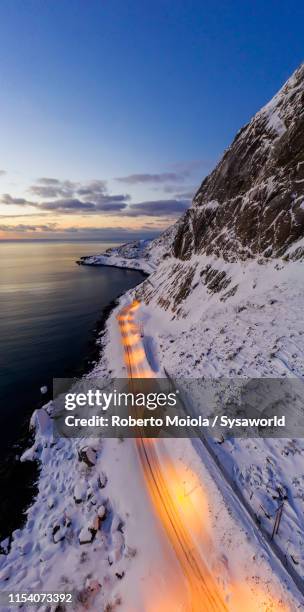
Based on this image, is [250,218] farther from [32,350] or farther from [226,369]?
[32,350]

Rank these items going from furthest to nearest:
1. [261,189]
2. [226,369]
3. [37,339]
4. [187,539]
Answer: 1. [37,339]
2. [261,189]
3. [226,369]
4. [187,539]

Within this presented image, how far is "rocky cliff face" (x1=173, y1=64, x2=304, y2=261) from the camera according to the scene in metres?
28.8

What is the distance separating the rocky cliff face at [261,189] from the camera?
28.8 metres

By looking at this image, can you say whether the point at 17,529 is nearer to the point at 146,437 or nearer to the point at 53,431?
the point at 53,431

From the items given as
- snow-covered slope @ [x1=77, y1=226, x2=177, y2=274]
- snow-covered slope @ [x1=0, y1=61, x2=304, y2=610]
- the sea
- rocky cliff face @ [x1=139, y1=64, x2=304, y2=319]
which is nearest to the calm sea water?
the sea

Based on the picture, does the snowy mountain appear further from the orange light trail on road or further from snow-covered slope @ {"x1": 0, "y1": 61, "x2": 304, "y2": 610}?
the orange light trail on road

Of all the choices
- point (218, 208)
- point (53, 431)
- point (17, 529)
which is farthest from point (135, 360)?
point (218, 208)

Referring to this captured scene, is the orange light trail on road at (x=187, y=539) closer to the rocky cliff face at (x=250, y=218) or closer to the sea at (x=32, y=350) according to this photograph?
the sea at (x=32, y=350)

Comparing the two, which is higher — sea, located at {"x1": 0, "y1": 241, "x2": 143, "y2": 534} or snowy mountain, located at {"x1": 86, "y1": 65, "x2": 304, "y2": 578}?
snowy mountain, located at {"x1": 86, "y1": 65, "x2": 304, "y2": 578}

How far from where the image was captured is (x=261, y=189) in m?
33.4

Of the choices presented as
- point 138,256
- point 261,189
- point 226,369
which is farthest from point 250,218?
point 138,256

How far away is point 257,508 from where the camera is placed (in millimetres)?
10969

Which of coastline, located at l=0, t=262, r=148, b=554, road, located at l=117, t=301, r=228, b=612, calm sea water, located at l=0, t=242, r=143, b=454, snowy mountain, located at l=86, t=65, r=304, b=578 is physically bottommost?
calm sea water, located at l=0, t=242, r=143, b=454

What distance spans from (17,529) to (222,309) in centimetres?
2428
